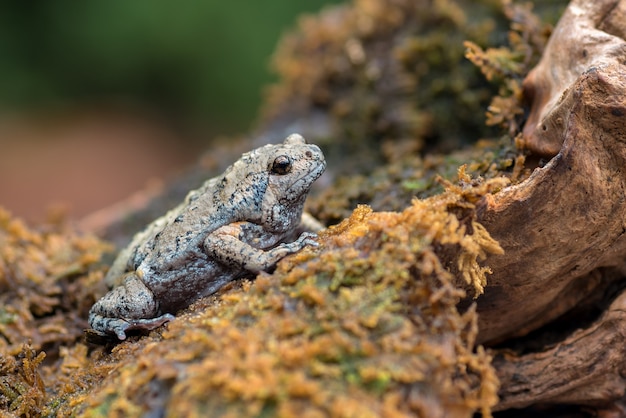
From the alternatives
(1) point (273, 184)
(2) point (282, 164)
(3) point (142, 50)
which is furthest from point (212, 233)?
(3) point (142, 50)

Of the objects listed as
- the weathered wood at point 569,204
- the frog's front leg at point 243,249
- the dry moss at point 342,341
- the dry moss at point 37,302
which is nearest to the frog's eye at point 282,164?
the frog's front leg at point 243,249

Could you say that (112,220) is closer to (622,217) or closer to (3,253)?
(3,253)

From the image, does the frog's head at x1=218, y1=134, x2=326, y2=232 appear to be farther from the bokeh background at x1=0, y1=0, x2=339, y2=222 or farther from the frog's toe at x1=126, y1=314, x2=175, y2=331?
the bokeh background at x1=0, y1=0, x2=339, y2=222

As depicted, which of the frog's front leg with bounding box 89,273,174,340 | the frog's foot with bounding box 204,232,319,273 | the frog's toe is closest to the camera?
the frog's foot with bounding box 204,232,319,273

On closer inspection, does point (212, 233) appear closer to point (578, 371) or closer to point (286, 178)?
point (286, 178)

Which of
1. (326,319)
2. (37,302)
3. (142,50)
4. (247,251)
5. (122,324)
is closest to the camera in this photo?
(326,319)

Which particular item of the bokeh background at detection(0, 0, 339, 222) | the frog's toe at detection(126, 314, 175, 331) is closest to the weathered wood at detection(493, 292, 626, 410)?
the frog's toe at detection(126, 314, 175, 331)

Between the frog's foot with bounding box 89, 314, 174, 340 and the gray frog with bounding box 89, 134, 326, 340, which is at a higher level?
the gray frog with bounding box 89, 134, 326, 340

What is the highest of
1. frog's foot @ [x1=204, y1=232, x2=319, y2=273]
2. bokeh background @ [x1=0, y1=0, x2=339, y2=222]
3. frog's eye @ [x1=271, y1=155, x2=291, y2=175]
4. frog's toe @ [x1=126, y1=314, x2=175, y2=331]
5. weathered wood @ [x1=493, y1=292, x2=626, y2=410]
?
bokeh background @ [x1=0, y1=0, x2=339, y2=222]
